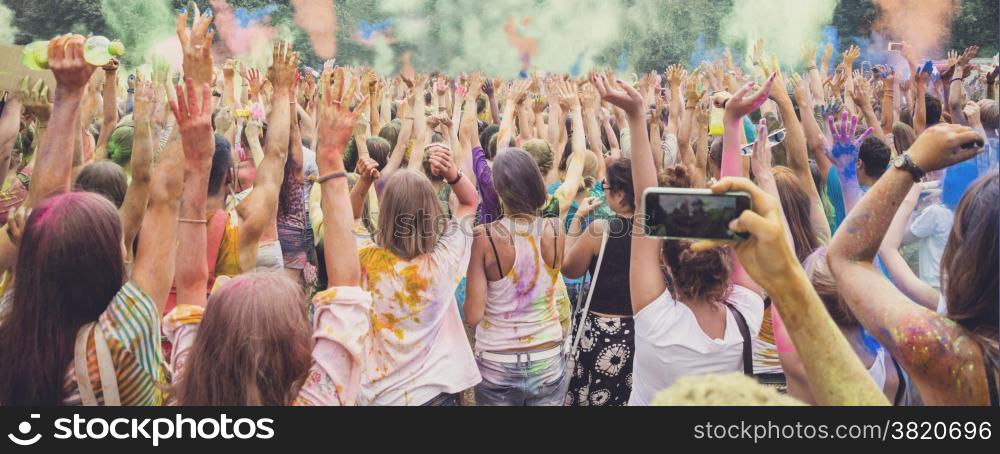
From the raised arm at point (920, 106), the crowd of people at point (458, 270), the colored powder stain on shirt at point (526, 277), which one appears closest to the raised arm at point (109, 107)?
the crowd of people at point (458, 270)

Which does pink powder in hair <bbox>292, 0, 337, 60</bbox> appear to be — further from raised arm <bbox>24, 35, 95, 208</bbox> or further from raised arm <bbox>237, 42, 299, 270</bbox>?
raised arm <bbox>24, 35, 95, 208</bbox>

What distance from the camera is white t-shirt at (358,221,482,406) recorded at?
303 cm

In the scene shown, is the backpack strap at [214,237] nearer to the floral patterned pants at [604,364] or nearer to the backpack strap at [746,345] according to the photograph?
the floral patterned pants at [604,364]

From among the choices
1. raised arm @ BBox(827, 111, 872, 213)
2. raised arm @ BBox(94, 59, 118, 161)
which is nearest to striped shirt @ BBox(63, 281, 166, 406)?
raised arm @ BBox(827, 111, 872, 213)

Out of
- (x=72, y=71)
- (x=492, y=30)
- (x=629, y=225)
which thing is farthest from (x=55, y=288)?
(x=492, y=30)

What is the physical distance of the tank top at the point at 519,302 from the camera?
3506mm

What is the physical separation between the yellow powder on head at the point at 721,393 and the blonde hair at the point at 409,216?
5.89 ft

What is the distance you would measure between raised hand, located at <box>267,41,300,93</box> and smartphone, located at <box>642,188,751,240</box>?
2.20 metres

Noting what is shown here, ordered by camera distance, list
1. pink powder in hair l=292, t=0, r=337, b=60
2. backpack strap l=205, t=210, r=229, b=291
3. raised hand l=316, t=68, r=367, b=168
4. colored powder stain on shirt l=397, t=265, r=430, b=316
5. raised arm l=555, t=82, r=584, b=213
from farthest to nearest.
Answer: pink powder in hair l=292, t=0, r=337, b=60 < raised arm l=555, t=82, r=584, b=213 < backpack strap l=205, t=210, r=229, b=291 < colored powder stain on shirt l=397, t=265, r=430, b=316 < raised hand l=316, t=68, r=367, b=168

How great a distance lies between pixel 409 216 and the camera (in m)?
3.05

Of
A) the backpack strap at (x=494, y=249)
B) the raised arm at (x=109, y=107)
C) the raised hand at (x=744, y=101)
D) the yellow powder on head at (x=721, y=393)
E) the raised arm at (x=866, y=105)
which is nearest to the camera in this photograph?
the yellow powder on head at (x=721, y=393)

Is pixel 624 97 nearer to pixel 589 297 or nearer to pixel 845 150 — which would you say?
pixel 589 297

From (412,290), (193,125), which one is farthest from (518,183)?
(193,125)

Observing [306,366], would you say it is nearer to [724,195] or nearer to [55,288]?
[55,288]
